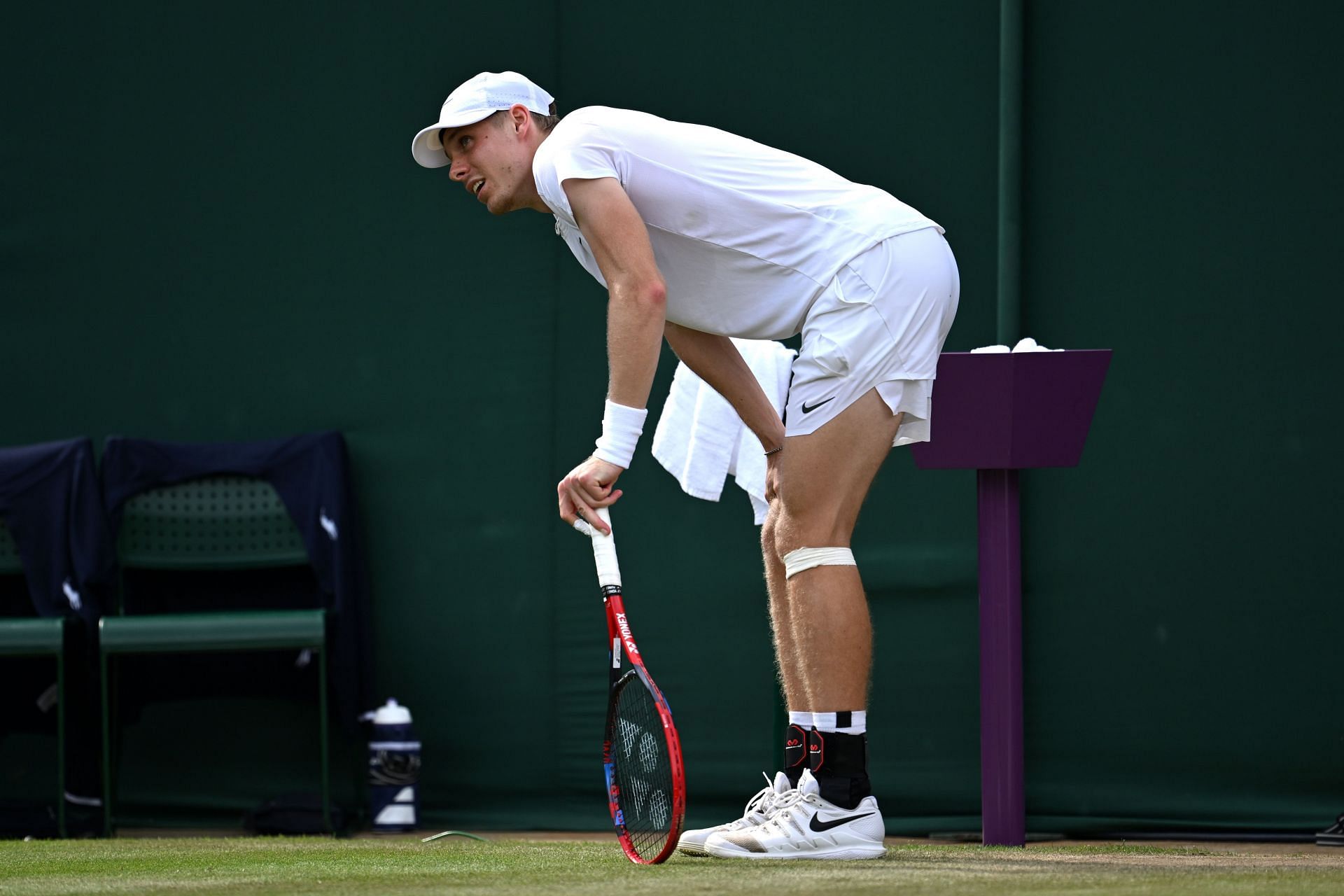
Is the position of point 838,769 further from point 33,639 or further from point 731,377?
point 33,639

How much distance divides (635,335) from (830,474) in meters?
0.40

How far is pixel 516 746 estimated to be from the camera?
15.5 ft

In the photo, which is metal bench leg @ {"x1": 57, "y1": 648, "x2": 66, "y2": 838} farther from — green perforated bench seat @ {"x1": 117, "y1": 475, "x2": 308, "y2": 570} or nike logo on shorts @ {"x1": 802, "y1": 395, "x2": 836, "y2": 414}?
nike logo on shorts @ {"x1": 802, "y1": 395, "x2": 836, "y2": 414}

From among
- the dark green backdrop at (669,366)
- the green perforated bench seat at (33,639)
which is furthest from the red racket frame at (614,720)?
the green perforated bench seat at (33,639)

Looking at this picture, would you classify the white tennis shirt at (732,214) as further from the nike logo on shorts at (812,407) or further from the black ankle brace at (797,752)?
the black ankle brace at (797,752)

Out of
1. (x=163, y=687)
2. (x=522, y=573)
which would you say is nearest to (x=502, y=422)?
(x=522, y=573)

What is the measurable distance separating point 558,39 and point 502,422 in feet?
3.62

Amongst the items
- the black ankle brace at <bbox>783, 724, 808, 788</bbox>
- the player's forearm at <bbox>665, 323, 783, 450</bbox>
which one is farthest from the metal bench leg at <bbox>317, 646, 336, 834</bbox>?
the black ankle brace at <bbox>783, 724, 808, 788</bbox>

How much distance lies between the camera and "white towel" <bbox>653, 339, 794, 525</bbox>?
3973 millimetres

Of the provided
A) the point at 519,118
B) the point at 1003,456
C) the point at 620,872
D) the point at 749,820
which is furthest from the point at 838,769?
the point at 519,118

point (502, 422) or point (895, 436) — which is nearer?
point (895, 436)

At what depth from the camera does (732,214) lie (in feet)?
9.23

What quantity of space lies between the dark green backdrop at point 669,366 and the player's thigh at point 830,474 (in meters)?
1.71

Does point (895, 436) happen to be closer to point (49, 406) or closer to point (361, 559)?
point (361, 559)
